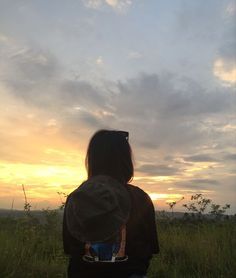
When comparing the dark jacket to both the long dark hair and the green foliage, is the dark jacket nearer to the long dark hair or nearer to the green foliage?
the long dark hair

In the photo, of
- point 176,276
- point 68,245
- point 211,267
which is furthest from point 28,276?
point 68,245

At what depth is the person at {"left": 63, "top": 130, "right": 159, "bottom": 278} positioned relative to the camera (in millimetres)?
3242

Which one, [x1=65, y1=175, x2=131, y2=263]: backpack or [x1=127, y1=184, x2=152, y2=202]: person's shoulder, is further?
[x1=127, y1=184, x2=152, y2=202]: person's shoulder

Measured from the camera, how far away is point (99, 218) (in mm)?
3217

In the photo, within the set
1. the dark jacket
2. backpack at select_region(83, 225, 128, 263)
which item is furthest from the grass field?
backpack at select_region(83, 225, 128, 263)

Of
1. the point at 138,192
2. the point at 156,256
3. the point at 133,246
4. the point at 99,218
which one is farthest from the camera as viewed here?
the point at 156,256

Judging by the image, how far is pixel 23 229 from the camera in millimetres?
10062

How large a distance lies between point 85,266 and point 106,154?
0.81 meters

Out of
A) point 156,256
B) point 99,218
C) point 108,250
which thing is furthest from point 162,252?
point 99,218

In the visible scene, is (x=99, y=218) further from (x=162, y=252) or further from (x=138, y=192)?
(x=162, y=252)

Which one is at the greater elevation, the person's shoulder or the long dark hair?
the long dark hair

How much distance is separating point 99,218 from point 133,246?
0.35 m

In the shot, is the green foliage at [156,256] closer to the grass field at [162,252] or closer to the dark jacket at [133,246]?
the grass field at [162,252]

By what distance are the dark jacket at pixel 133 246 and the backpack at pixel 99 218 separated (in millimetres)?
55
